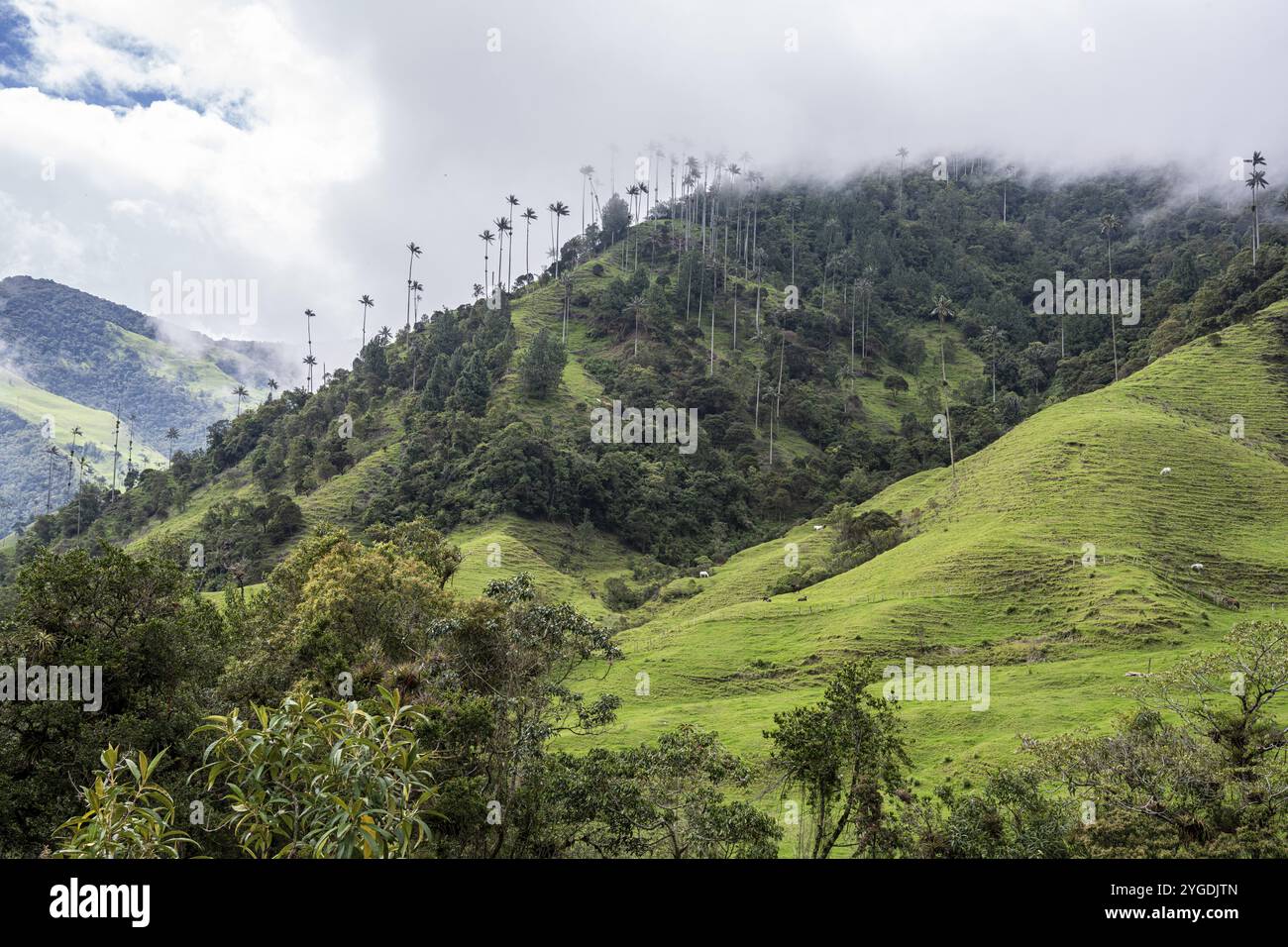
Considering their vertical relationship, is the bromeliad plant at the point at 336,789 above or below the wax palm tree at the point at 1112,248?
below

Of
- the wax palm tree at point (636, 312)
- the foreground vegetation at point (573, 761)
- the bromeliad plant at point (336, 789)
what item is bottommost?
the foreground vegetation at point (573, 761)

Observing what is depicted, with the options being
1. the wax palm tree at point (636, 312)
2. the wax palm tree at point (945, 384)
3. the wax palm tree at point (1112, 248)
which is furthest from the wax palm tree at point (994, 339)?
the wax palm tree at point (636, 312)

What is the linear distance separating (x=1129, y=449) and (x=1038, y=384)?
163 ft

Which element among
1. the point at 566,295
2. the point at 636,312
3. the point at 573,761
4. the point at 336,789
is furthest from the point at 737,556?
the point at 336,789

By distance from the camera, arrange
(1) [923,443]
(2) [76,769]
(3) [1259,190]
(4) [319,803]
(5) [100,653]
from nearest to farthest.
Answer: (4) [319,803] → (2) [76,769] → (5) [100,653] → (1) [923,443] → (3) [1259,190]

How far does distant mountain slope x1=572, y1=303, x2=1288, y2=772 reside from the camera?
134 ft

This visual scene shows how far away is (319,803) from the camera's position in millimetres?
7570

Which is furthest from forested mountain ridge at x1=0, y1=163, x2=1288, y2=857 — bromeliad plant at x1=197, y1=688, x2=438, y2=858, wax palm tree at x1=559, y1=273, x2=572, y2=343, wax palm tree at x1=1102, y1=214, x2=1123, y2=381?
wax palm tree at x1=1102, y1=214, x2=1123, y2=381

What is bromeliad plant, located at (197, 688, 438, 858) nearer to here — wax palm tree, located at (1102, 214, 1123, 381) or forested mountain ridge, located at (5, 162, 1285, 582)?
forested mountain ridge, located at (5, 162, 1285, 582)

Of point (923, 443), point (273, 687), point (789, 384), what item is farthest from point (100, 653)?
point (789, 384)

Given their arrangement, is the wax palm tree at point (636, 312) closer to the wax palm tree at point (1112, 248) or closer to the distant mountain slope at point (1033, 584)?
the distant mountain slope at point (1033, 584)

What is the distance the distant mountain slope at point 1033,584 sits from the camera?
40.9 m

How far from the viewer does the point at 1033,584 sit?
52.3m

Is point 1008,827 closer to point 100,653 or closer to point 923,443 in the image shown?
point 100,653
